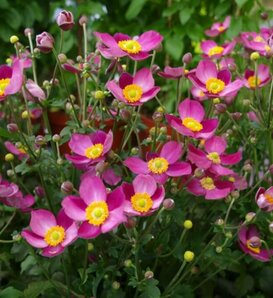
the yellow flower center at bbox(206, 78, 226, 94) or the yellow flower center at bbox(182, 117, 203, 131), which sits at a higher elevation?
the yellow flower center at bbox(206, 78, 226, 94)

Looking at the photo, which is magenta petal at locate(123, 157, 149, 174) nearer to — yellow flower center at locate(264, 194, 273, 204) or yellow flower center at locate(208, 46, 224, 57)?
yellow flower center at locate(264, 194, 273, 204)

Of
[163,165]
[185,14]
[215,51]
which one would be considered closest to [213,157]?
[163,165]

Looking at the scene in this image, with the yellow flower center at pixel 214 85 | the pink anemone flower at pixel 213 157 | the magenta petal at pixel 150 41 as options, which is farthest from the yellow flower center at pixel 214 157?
the magenta petal at pixel 150 41

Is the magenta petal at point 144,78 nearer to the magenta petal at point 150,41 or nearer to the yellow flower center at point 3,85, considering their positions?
the magenta petal at point 150,41

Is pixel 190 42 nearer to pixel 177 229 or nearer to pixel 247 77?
pixel 247 77

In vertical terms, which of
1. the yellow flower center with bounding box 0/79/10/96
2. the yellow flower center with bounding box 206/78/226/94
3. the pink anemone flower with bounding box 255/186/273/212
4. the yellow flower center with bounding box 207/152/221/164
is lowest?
the pink anemone flower with bounding box 255/186/273/212

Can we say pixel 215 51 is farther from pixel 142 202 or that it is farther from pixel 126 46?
pixel 142 202

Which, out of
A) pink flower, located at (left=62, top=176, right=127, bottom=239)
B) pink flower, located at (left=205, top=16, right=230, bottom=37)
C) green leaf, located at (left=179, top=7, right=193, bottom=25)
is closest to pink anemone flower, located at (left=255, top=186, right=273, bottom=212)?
pink flower, located at (left=62, top=176, right=127, bottom=239)
